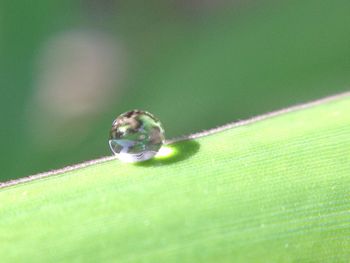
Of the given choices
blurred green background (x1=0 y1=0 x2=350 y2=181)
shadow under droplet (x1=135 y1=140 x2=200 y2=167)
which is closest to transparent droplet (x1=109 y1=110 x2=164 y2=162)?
shadow under droplet (x1=135 y1=140 x2=200 y2=167)

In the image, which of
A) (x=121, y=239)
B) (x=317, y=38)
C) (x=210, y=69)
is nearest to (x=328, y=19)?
(x=317, y=38)

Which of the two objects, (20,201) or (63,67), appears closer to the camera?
(20,201)

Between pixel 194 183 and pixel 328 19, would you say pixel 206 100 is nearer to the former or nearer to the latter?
pixel 328 19

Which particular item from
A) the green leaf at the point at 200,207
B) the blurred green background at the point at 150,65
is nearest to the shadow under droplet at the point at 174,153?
the green leaf at the point at 200,207

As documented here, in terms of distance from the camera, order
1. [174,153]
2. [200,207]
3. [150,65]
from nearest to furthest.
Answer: [200,207] → [174,153] → [150,65]

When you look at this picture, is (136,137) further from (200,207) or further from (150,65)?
(150,65)

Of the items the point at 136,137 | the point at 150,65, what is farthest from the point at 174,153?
the point at 150,65

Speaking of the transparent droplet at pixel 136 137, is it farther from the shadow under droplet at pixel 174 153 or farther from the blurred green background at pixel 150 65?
the blurred green background at pixel 150 65

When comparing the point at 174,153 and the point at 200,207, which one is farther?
the point at 174,153
